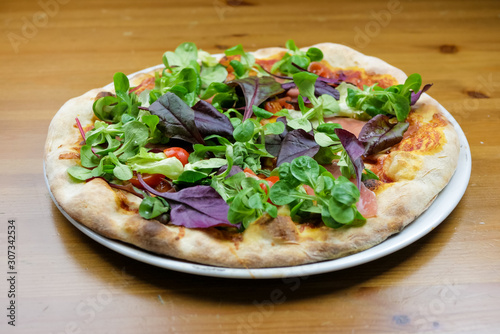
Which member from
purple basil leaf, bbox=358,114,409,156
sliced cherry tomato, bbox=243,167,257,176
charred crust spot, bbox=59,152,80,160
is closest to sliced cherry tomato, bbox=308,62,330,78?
purple basil leaf, bbox=358,114,409,156

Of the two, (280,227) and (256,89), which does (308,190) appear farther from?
(256,89)

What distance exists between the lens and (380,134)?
249 cm

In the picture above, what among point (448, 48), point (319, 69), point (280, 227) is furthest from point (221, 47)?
point (280, 227)

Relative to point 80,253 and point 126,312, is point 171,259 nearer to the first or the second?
point 126,312

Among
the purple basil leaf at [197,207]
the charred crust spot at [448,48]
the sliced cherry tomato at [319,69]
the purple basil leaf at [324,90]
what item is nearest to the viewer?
the purple basil leaf at [197,207]

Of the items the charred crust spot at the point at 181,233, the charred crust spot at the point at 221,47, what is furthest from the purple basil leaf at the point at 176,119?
the charred crust spot at the point at 221,47

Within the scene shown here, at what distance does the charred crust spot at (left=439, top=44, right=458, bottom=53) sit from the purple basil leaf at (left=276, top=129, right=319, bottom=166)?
1809mm

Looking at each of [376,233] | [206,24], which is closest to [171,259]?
[376,233]

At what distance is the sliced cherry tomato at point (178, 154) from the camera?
7.64 ft

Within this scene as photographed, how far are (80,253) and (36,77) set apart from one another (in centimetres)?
163

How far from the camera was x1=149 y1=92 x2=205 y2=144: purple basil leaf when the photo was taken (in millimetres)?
2391

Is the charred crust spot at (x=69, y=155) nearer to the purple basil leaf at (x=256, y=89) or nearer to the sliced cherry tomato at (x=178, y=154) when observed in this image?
the sliced cherry tomato at (x=178, y=154)

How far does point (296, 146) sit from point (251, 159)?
7.5 inches

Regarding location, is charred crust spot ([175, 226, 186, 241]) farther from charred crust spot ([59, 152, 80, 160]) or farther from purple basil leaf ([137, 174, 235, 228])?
charred crust spot ([59, 152, 80, 160])
